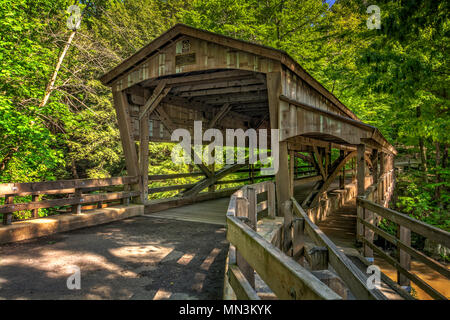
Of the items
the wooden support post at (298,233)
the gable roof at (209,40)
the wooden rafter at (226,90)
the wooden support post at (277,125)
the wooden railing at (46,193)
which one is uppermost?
the gable roof at (209,40)

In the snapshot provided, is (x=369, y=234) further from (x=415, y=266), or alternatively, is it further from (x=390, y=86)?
(x=415, y=266)

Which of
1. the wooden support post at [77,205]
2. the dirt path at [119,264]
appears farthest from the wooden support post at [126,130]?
the dirt path at [119,264]

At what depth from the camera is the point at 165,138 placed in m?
9.17

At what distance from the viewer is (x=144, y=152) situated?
318 inches

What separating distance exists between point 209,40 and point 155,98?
8.12 ft

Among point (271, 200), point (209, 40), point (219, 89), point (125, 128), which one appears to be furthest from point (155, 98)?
point (271, 200)

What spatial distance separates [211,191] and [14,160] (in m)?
8.40

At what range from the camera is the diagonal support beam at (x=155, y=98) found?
7.72m

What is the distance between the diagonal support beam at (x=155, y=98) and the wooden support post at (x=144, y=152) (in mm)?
134

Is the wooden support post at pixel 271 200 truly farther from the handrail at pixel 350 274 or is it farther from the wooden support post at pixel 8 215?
the wooden support post at pixel 8 215

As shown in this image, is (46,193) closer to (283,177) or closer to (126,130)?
(126,130)

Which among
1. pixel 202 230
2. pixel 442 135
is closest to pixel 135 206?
pixel 202 230
